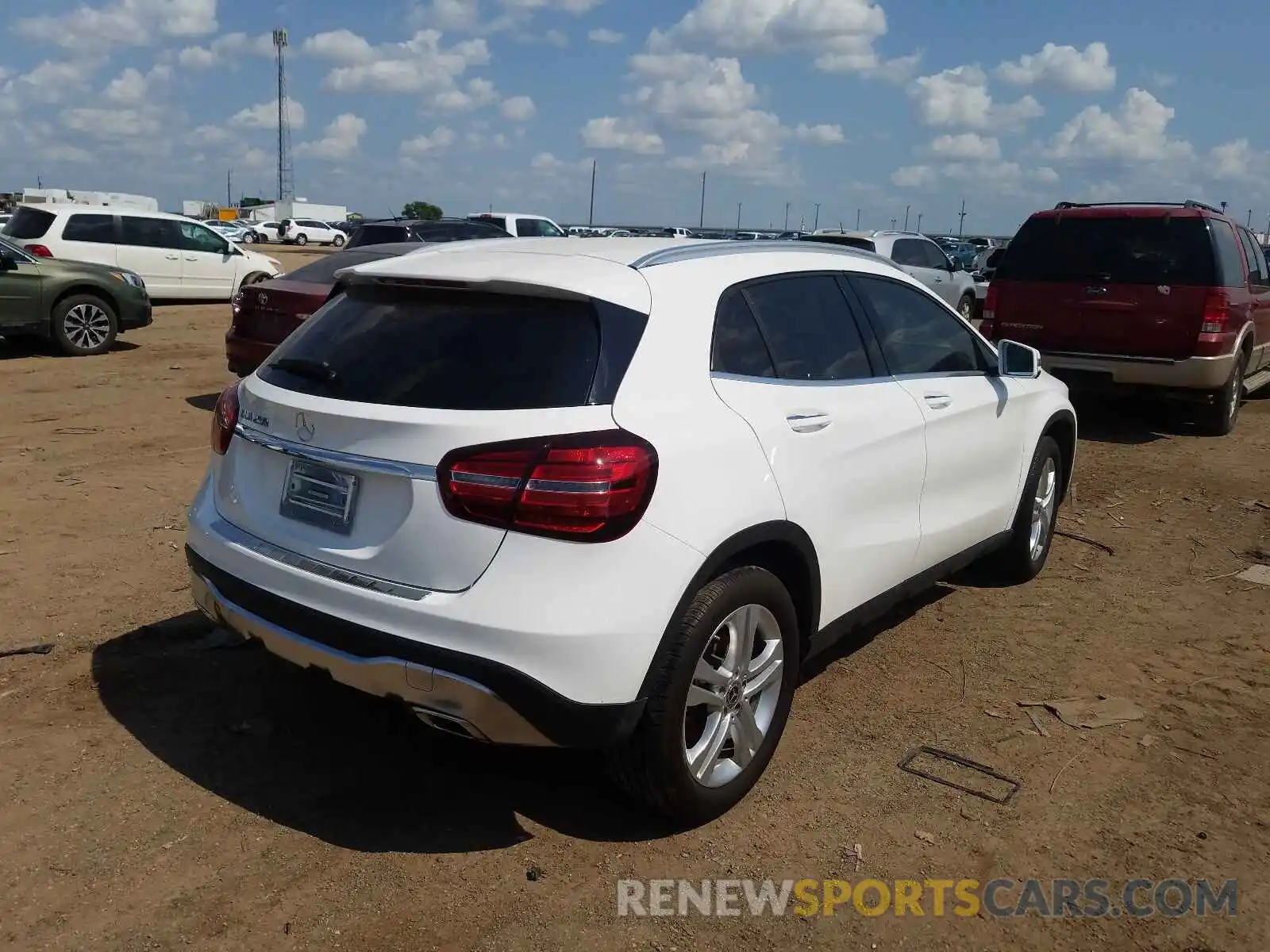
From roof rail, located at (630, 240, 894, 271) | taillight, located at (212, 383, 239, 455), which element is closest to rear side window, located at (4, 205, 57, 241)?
taillight, located at (212, 383, 239, 455)

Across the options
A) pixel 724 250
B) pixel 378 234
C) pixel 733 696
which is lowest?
pixel 733 696

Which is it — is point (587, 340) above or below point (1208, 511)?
above

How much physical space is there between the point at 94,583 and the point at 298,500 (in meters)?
2.63

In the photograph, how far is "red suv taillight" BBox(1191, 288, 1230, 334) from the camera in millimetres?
9141

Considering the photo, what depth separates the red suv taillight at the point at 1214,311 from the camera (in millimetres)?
9141

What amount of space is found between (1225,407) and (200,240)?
50.3ft

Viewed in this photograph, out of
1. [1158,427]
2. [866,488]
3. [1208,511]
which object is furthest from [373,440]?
[1158,427]

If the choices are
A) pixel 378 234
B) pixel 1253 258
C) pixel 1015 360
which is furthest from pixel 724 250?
pixel 378 234

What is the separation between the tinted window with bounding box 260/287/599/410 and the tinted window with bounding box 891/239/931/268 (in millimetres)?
15423

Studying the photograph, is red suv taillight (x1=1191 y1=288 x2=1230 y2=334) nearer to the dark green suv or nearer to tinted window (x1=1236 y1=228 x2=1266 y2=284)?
tinted window (x1=1236 y1=228 x2=1266 y2=284)

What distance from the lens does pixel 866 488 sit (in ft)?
12.5

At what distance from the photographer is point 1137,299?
30.7 feet

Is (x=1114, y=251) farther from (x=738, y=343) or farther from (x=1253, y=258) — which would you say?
(x=738, y=343)

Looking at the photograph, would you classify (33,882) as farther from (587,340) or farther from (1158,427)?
(1158,427)
